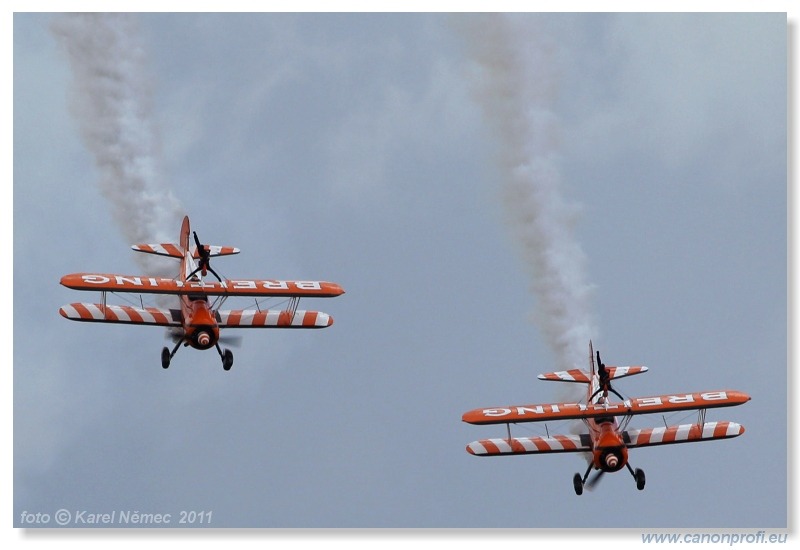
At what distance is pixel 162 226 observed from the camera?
59.0m

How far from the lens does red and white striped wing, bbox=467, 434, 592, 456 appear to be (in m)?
55.3

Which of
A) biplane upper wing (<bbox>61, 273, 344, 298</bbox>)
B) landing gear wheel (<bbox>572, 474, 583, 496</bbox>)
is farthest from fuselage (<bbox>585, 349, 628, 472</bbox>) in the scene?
biplane upper wing (<bbox>61, 273, 344, 298</bbox>)

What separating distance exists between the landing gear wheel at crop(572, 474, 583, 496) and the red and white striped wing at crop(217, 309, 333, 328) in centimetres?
776

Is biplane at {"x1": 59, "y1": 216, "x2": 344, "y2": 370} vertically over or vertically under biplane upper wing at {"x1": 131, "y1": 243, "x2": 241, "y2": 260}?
under

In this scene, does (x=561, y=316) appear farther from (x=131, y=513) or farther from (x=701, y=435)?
(x=131, y=513)

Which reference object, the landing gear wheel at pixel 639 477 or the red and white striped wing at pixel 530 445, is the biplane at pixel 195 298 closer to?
the red and white striped wing at pixel 530 445

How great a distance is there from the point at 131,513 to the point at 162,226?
334 inches

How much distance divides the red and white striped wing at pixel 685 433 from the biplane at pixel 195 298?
24.4ft

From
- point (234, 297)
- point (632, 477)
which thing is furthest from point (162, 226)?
point (632, 477)

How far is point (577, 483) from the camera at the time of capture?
54.3 meters

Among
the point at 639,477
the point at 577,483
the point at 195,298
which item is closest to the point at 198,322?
the point at 195,298

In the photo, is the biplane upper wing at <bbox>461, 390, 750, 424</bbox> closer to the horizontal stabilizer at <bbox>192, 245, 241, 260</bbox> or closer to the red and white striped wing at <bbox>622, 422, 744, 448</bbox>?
the red and white striped wing at <bbox>622, 422, 744, 448</bbox>

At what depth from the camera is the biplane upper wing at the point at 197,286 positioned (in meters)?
54.2

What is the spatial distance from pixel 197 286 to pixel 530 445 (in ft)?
26.8
